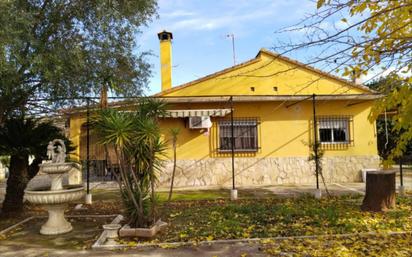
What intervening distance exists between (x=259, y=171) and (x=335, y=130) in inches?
187

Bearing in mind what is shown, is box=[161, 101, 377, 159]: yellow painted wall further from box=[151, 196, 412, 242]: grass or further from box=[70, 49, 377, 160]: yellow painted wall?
box=[151, 196, 412, 242]: grass

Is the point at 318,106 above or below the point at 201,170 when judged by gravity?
above

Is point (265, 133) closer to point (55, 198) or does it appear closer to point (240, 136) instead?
point (240, 136)

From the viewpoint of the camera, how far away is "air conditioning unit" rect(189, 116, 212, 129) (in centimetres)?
1697

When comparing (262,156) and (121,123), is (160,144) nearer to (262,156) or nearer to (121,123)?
(121,123)

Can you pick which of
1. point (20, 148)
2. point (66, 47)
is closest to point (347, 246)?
point (66, 47)

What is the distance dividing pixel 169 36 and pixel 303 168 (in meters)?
10.9

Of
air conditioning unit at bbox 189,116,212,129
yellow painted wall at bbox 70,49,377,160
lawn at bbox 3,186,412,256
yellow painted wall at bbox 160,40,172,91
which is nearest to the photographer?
lawn at bbox 3,186,412,256

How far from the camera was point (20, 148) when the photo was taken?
33.6 feet

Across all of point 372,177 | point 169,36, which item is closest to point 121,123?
point 372,177

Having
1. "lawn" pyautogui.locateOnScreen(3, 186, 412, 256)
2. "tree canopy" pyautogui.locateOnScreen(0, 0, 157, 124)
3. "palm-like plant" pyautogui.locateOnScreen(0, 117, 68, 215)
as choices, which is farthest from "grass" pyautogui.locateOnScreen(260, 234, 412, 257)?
"palm-like plant" pyautogui.locateOnScreen(0, 117, 68, 215)

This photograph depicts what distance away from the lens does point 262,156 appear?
17.8 m

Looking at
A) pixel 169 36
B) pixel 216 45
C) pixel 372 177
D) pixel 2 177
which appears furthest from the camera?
pixel 2 177

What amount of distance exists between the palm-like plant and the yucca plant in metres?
3.63
